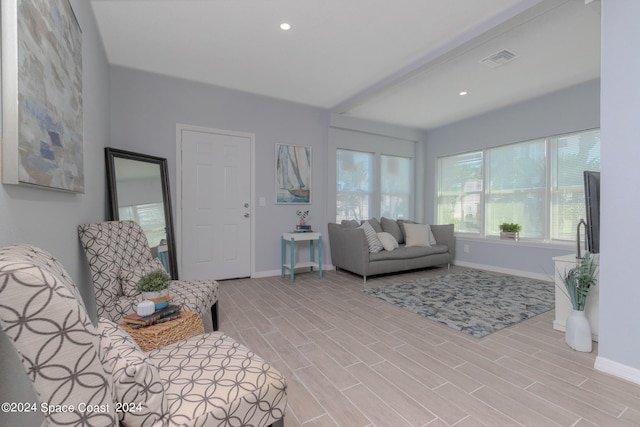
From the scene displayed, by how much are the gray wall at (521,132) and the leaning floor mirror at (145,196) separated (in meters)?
4.72

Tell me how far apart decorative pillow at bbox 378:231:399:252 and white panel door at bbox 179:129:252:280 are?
2018mm

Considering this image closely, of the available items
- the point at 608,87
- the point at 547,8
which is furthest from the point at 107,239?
the point at 547,8

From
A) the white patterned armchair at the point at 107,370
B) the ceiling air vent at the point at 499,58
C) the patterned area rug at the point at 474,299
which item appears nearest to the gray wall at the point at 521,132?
the patterned area rug at the point at 474,299

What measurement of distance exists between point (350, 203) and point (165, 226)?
2.98 m

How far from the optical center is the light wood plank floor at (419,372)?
1.42 metres

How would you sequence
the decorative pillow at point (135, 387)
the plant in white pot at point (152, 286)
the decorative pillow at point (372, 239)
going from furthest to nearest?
the decorative pillow at point (372, 239), the plant in white pot at point (152, 286), the decorative pillow at point (135, 387)

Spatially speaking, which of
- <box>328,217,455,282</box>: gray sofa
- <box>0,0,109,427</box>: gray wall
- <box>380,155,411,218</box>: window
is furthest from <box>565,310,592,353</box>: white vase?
<box>380,155,411,218</box>: window

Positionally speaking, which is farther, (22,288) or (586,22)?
(586,22)

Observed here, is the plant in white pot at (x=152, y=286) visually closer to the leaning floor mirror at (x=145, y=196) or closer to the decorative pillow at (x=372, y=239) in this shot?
the leaning floor mirror at (x=145, y=196)

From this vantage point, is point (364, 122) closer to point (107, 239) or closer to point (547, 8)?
point (547, 8)

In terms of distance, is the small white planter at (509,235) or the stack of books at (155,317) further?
the small white planter at (509,235)

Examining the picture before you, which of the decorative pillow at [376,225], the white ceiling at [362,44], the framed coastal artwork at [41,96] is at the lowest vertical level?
the decorative pillow at [376,225]

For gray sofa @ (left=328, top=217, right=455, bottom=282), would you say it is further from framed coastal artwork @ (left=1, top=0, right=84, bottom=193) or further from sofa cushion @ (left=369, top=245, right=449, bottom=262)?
framed coastal artwork @ (left=1, top=0, right=84, bottom=193)

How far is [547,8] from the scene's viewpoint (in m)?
2.19
